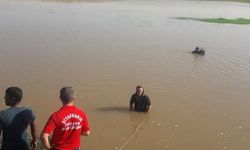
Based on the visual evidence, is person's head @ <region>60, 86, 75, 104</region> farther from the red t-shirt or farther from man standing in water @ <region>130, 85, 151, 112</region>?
man standing in water @ <region>130, 85, 151, 112</region>

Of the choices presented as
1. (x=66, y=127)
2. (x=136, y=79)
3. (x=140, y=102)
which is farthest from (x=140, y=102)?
(x=66, y=127)

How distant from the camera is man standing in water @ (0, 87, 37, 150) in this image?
203 inches

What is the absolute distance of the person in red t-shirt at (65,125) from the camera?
4.99 metres

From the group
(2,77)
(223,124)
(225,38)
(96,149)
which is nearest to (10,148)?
(96,149)

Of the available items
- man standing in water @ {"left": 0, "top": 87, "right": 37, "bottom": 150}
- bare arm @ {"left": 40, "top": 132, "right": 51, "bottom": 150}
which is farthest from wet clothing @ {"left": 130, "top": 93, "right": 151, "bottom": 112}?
bare arm @ {"left": 40, "top": 132, "right": 51, "bottom": 150}

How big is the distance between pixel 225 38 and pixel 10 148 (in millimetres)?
23502

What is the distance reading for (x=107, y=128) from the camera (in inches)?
396

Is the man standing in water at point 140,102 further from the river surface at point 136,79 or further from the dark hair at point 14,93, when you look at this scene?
the dark hair at point 14,93

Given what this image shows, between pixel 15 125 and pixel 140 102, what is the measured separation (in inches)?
245

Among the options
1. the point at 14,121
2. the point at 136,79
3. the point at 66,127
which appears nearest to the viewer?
the point at 66,127

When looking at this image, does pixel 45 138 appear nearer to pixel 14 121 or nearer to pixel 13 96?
pixel 14 121

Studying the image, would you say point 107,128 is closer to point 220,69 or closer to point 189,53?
point 220,69

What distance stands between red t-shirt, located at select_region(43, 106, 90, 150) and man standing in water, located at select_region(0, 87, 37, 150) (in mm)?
402

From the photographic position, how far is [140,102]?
11.2m
